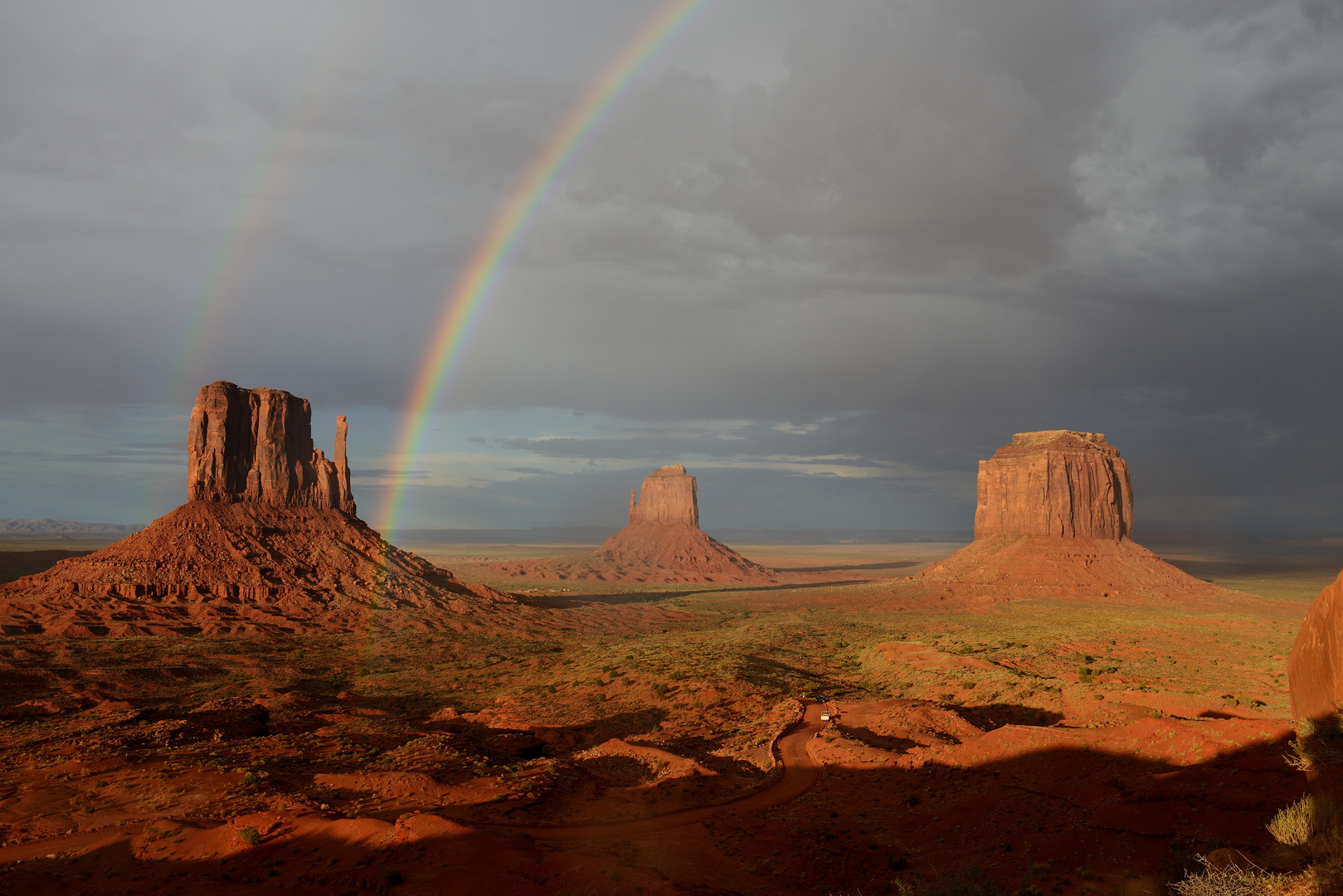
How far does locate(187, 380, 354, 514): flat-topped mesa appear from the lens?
230ft

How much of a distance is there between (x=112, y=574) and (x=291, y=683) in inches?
1216

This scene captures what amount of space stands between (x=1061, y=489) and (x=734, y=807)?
9782cm

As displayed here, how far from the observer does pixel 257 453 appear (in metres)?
73.4

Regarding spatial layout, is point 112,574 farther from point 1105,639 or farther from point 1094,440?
point 1094,440

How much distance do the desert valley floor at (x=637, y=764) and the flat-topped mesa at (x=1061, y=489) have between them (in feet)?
163

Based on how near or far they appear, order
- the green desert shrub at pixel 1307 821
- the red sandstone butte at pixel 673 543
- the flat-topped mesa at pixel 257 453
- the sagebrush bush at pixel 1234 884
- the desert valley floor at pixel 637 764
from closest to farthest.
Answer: the sagebrush bush at pixel 1234 884
the green desert shrub at pixel 1307 821
the desert valley floor at pixel 637 764
the flat-topped mesa at pixel 257 453
the red sandstone butte at pixel 673 543

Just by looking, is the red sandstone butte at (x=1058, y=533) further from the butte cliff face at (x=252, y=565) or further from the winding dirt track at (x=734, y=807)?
the winding dirt track at (x=734, y=807)

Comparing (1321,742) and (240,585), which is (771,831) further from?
(240,585)

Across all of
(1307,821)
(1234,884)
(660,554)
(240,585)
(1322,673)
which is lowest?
(660,554)

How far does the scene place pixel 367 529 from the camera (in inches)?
3159

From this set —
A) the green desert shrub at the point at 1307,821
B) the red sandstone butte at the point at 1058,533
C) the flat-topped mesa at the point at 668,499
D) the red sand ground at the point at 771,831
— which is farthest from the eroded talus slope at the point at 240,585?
the flat-topped mesa at the point at 668,499

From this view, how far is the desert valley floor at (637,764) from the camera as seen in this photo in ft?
54.2

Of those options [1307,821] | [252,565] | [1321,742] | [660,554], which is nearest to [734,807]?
[1307,821]

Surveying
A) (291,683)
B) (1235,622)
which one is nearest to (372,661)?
(291,683)
